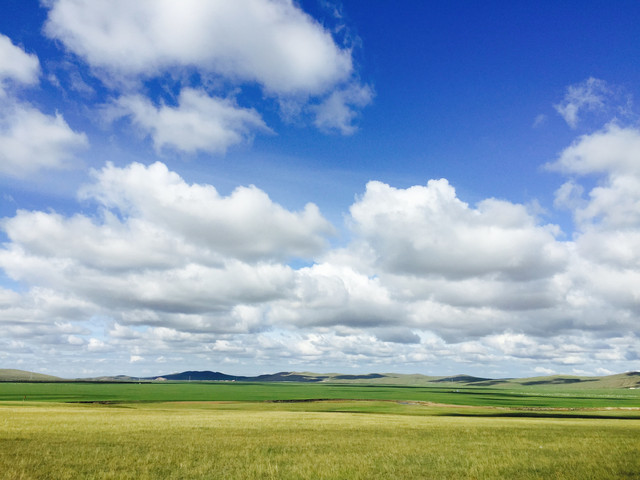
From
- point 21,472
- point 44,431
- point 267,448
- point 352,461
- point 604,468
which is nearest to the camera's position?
point 21,472

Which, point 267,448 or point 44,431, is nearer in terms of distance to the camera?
point 267,448

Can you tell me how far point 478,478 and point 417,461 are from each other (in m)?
4.80

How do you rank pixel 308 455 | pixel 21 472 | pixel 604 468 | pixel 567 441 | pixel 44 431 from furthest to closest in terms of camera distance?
pixel 44 431 → pixel 567 441 → pixel 308 455 → pixel 604 468 → pixel 21 472

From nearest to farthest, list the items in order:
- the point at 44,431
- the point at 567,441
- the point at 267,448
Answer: the point at 267,448, the point at 567,441, the point at 44,431

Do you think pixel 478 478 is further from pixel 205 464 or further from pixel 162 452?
pixel 162 452

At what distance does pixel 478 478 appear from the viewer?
1975cm

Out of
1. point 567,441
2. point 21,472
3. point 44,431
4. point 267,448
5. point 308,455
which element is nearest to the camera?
point 21,472

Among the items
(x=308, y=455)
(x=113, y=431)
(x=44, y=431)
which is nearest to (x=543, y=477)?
(x=308, y=455)

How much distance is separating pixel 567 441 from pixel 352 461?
63.8 feet

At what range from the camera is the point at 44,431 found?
35.7 metres

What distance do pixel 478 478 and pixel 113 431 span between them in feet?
98.6

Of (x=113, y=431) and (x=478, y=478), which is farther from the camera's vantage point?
(x=113, y=431)

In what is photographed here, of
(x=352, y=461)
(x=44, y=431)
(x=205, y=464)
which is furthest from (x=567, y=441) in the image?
(x=44, y=431)

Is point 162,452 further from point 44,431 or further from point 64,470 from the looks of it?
point 44,431
